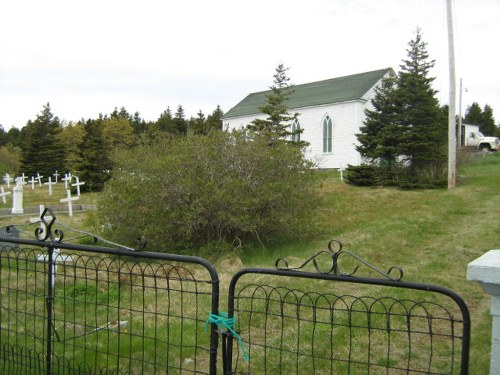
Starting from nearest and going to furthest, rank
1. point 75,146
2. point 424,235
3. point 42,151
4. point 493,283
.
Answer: point 493,283
point 424,235
point 42,151
point 75,146

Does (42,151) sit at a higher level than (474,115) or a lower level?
lower

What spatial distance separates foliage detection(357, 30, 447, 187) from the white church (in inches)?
236

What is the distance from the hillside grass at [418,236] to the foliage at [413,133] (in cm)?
133

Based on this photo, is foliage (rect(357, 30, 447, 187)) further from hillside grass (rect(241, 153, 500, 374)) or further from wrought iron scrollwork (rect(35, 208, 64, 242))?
wrought iron scrollwork (rect(35, 208, 64, 242))

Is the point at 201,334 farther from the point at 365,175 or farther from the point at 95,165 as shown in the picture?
the point at 95,165

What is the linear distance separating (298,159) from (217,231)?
2.56 metres

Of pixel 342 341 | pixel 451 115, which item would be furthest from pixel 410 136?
pixel 342 341

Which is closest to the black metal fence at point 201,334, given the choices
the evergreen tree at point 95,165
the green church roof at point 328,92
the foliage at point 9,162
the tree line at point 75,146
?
the tree line at point 75,146

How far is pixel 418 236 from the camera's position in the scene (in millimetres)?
10367

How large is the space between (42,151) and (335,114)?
2306cm

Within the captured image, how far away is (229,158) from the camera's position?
9.80 m

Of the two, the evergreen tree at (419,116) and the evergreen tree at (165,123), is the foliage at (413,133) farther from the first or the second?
the evergreen tree at (165,123)

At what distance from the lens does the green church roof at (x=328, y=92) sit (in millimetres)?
26875

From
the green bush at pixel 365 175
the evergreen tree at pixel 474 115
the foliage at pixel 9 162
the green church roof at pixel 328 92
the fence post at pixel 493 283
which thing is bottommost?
the fence post at pixel 493 283
